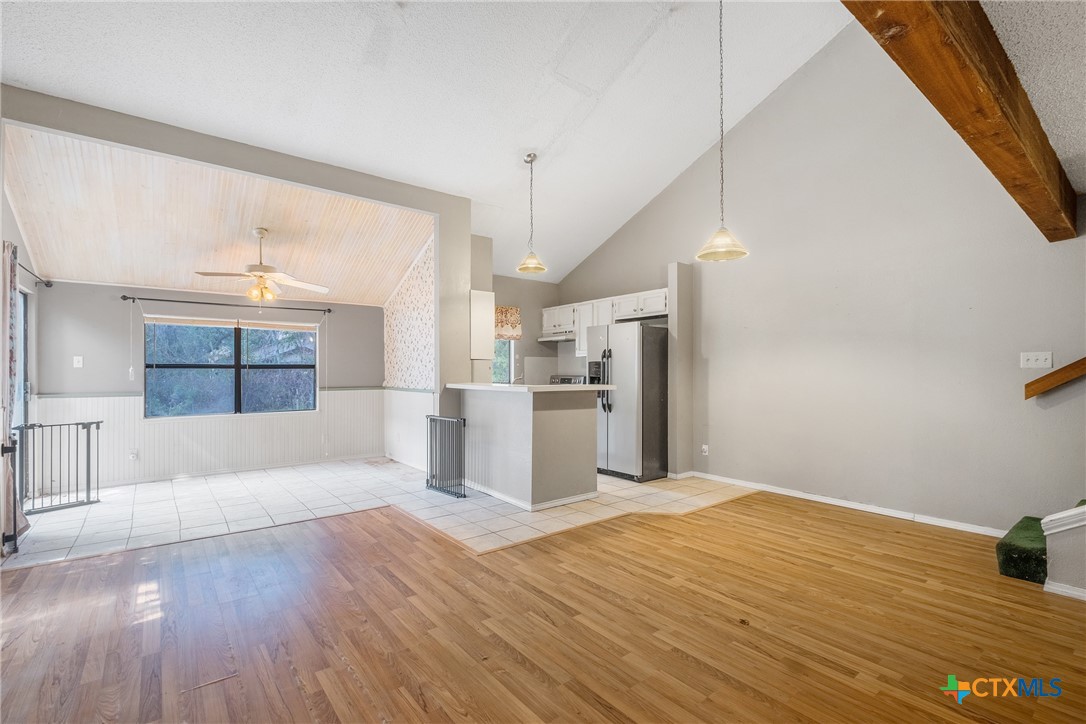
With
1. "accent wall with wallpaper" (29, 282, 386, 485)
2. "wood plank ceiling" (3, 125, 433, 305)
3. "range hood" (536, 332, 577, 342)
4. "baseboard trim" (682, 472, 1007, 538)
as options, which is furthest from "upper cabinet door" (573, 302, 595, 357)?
"accent wall with wallpaper" (29, 282, 386, 485)

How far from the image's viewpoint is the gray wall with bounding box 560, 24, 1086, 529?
3605 mm

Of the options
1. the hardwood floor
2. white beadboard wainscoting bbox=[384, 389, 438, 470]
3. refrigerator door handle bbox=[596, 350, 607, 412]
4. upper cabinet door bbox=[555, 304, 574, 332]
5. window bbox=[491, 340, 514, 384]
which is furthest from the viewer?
window bbox=[491, 340, 514, 384]

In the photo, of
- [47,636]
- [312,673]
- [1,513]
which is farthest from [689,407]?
[1,513]

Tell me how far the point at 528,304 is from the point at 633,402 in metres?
2.66

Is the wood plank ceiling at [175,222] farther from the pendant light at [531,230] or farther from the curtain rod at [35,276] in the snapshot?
the pendant light at [531,230]

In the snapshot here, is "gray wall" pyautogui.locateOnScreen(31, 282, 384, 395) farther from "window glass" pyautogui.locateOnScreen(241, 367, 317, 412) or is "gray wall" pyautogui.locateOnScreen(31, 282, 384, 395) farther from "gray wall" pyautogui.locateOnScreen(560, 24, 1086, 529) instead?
"gray wall" pyautogui.locateOnScreen(560, 24, 1086, 529)

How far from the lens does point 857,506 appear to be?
4457 millimetres

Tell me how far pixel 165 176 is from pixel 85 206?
833 millimetres

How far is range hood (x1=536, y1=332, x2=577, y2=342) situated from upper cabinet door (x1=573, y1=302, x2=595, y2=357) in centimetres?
16

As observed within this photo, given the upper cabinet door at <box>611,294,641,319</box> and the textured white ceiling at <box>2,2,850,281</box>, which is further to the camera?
the upper cabinet door at <box>611,294,641,319</box>

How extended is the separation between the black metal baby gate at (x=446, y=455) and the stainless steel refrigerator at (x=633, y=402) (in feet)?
5.07

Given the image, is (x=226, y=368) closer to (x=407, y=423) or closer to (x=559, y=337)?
(x=407, y=423)

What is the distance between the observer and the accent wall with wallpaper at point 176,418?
5.19 metres

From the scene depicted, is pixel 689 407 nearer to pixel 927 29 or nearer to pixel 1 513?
pixel 927 29
